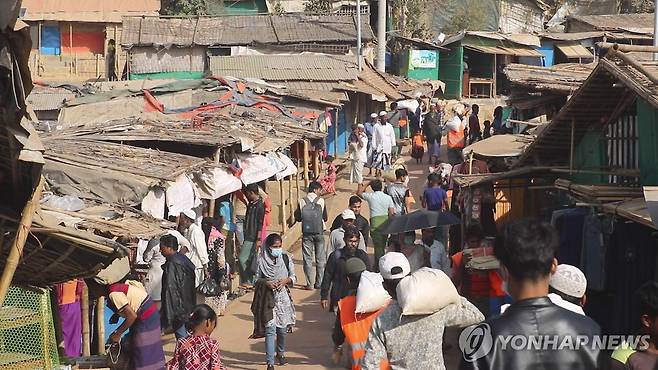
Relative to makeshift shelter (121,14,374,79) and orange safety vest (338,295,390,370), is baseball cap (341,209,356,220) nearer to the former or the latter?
orange safety vest (338,295,390,370)

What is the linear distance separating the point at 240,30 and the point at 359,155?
1161cm

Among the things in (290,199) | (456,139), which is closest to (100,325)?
(290,199)

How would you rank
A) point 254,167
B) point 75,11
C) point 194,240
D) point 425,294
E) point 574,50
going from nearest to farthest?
point 425,294 → point 194,240 → point 254,167 → point 75,11 → point 574,50

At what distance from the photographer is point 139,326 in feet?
29.0

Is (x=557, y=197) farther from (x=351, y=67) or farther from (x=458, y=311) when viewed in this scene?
(x=351, y=67)

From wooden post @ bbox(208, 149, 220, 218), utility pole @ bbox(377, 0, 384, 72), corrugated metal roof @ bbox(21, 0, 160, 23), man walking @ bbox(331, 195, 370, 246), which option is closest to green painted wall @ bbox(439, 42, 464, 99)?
utility pole @ bbox(377, 0, 384, 72)

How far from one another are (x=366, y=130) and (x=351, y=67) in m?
4.42

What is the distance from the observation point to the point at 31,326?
8.50 metres

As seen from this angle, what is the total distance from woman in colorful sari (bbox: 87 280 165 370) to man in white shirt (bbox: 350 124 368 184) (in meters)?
14.8

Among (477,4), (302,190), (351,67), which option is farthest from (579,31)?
(302,190)

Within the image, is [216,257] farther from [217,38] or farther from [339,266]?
[217,38]

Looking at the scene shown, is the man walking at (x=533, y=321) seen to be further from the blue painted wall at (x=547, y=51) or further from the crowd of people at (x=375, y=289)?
the blue painted wall at (x=547, y=51)

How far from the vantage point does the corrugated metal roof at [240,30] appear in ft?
109

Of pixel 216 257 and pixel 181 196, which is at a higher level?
pixel 181 196
